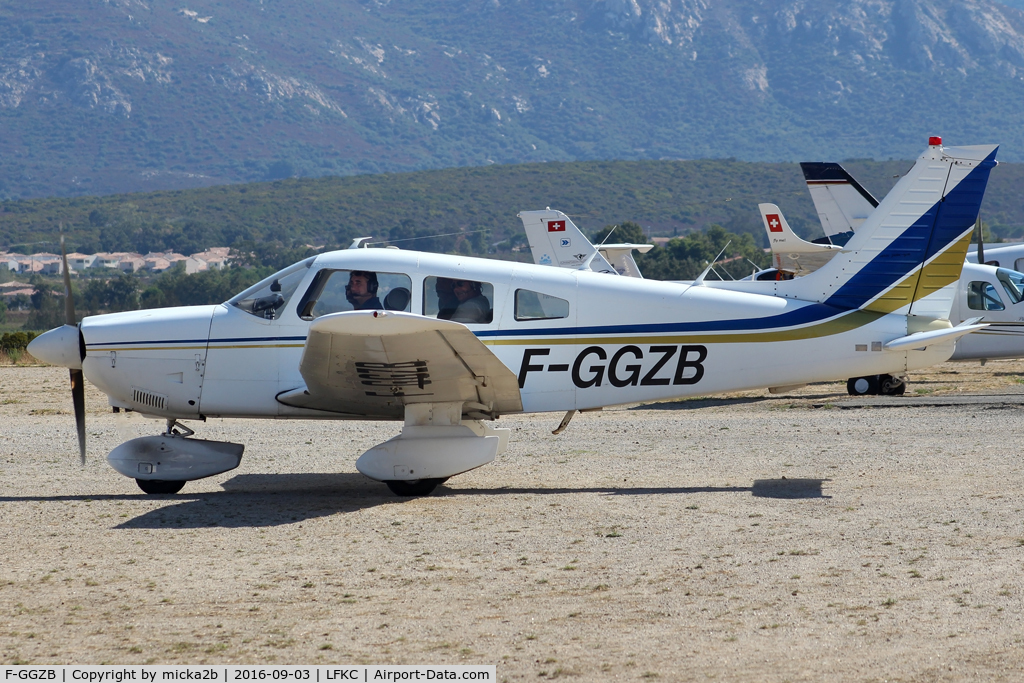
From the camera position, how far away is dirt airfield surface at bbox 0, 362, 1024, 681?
5617 millimetres

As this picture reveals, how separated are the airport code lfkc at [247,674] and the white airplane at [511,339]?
4.27 metres

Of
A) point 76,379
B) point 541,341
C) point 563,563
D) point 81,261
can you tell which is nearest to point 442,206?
point 81,261

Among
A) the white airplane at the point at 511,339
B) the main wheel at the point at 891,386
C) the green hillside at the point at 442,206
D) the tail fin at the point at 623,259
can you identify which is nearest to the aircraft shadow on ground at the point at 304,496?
the white airplane at the point at 511,339

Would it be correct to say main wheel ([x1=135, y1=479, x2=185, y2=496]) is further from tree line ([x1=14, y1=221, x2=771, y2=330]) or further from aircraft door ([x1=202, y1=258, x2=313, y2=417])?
tree line ([x1=14, y1=221, x2=771, y2=330])

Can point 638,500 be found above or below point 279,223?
below

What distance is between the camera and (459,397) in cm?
978

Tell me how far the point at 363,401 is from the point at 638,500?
263cm

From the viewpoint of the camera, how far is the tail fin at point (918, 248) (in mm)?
10141

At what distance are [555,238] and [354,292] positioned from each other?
1672 centimetres

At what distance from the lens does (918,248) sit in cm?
1023

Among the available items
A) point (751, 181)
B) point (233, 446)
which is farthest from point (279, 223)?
point (233, 446)

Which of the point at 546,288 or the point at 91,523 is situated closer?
the point at 91,523

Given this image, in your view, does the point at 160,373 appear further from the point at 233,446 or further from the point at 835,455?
the point at 835,455

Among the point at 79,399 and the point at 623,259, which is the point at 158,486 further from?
the point at 623,259
